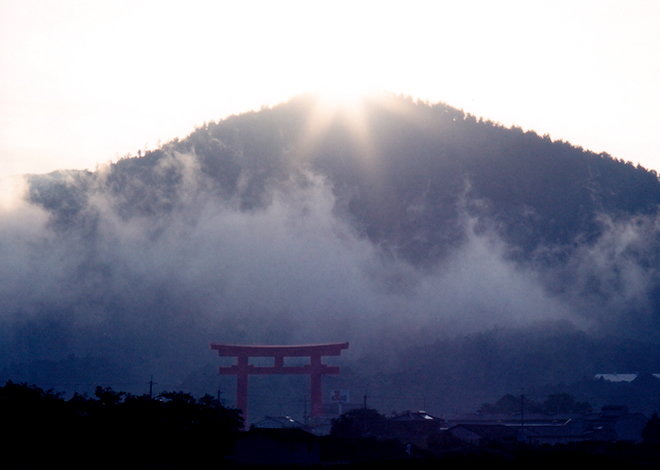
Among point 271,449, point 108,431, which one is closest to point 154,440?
point 108,431

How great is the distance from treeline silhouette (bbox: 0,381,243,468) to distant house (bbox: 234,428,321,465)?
5.98 feet

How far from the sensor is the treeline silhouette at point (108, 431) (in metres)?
32.0


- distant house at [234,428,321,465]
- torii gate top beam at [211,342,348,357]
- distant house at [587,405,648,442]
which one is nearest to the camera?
distant house at [234,428,321,465]

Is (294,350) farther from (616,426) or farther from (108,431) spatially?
(108,431)

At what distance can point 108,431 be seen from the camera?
1332 inches

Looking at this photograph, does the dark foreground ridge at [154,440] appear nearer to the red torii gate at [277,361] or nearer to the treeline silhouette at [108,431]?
the treeline silhouette at [108,431]

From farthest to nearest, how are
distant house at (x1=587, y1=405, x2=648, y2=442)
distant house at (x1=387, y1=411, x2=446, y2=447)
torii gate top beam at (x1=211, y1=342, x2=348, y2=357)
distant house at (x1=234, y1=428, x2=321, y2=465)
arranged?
torii gate top beam at (x1=211, y1=342, x2=348, y2=357) → distant house at (x1=587, y1=405, x2=648, y2=442) → distant house at (x1=387, y1=411, x2=446, y2=447) → distant house at (x1=234, y1=428, x2=321, y2=465)

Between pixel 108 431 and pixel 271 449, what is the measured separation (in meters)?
7.97

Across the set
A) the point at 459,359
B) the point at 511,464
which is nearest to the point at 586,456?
the point at 511,464

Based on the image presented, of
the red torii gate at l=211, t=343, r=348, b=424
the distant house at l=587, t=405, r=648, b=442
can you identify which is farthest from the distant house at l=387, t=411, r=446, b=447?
Result: the red torii gate at l=211, t=343, r=348, b=424

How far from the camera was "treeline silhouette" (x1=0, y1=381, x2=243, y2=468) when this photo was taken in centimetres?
3200

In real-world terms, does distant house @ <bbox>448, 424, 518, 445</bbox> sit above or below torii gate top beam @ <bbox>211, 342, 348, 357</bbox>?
below

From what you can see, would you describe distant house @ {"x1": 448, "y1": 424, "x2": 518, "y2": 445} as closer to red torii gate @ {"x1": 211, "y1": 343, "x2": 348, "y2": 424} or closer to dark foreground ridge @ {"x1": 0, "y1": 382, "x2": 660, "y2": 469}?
dark foreground ridge @ {"x1": 0, "y1": 382, "x2": 660, "y2": 469}

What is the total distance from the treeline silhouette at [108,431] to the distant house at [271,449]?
1823 mm
